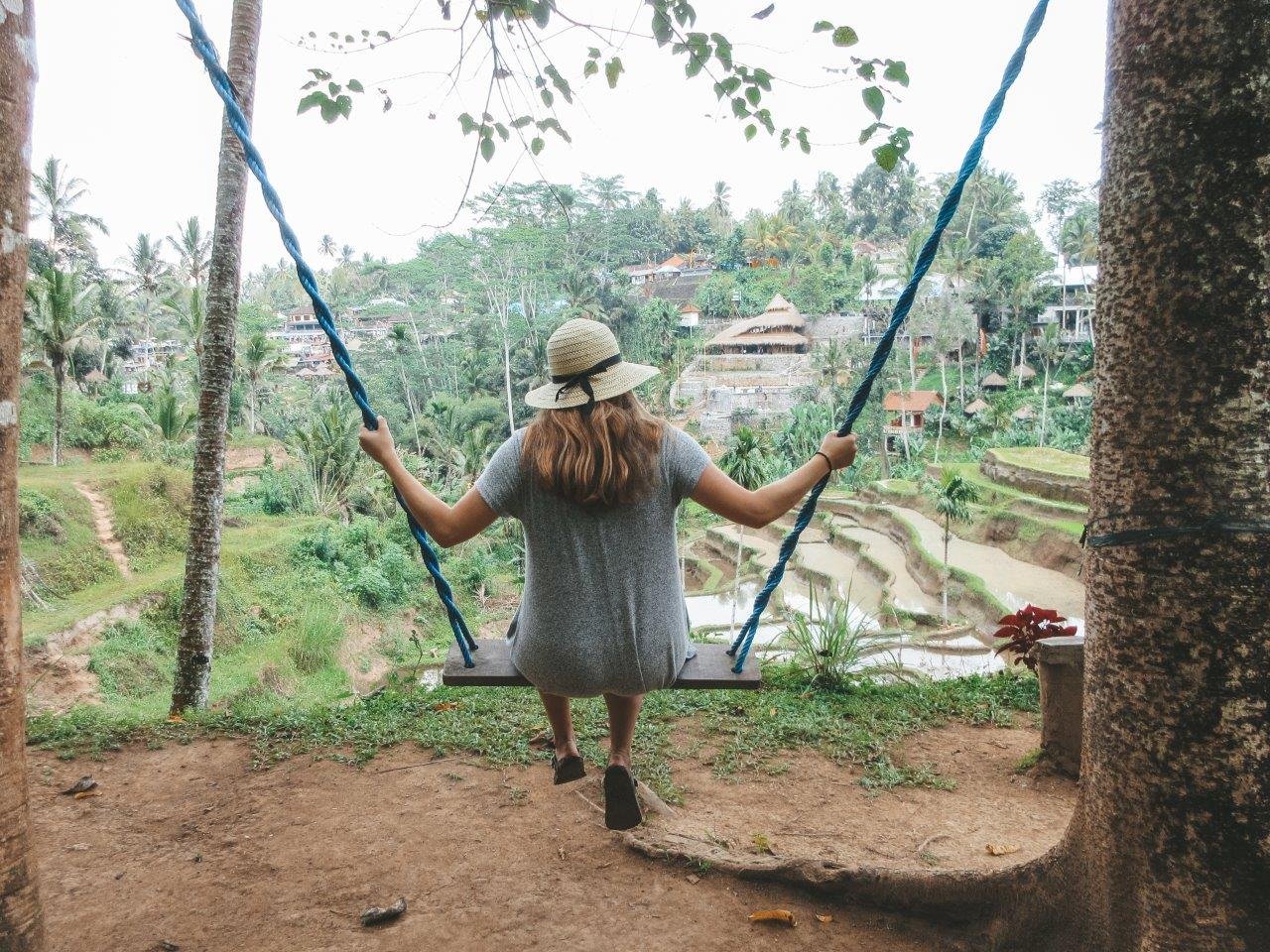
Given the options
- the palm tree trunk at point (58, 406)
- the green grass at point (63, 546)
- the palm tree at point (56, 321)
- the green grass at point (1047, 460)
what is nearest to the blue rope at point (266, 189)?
the green grass at point (63, 546)

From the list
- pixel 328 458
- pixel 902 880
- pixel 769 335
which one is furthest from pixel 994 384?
pixel 902 880

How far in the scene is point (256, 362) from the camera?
22.6 meters

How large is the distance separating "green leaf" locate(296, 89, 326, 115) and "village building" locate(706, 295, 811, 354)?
31.2 meters

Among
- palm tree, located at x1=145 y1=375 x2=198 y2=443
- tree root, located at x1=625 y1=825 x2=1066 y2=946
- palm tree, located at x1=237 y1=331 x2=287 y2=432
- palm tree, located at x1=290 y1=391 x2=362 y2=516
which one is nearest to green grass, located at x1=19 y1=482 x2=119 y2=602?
palm tree, located at x1=145 y1=375 x2=198 y2=443

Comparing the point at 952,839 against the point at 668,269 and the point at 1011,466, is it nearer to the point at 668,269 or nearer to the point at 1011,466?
A: the point at 1011,466

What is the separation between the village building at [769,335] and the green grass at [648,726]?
2941 cm

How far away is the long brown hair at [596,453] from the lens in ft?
5.24

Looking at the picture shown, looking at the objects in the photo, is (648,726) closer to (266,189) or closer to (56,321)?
(266,189)

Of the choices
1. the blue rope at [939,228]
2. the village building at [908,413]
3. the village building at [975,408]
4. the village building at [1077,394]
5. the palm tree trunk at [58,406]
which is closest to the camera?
the blue rope at [939,228]

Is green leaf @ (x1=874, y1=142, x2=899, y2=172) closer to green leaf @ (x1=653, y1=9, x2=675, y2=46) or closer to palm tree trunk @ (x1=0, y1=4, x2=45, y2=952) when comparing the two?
green leaf @ (x1=653, y1=9, x2=675, y2=46)

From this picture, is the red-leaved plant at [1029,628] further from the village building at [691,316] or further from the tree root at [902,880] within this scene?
the village building at [691,316]

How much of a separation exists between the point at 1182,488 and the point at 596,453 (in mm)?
969

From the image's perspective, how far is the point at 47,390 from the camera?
787 inches

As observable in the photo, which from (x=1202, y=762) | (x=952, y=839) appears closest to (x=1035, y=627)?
(x=952, y=839)
